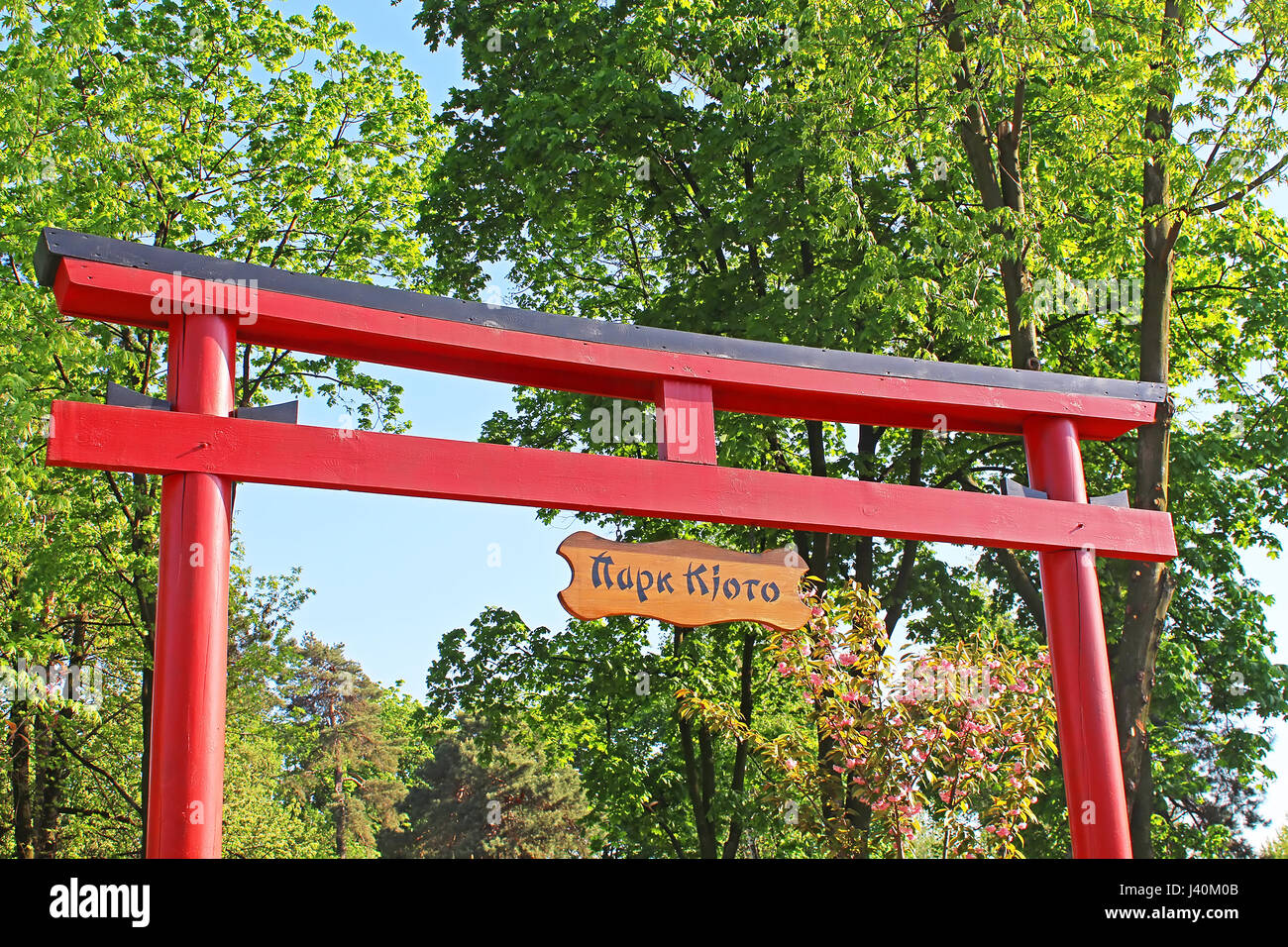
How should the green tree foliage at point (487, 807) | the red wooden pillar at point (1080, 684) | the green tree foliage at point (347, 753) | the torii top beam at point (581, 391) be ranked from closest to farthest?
1. the torii top beam at point (581, 391)
2. the red wooden pillar at point (1080, 684)
3. the green tree foliage at point (487, 807)
4. the green tree foliage at point (347, 753)

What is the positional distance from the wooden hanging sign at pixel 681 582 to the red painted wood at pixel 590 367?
986 mm

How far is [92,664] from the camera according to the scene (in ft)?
58.4

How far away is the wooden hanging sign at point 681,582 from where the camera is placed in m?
5.34

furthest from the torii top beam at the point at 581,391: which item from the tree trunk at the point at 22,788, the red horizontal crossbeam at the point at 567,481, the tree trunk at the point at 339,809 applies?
the tree trunk at the point at 339,809

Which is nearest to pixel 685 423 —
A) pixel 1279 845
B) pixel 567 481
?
pixel 567 481

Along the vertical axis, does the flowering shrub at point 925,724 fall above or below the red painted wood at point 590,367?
below

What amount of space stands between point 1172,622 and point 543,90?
10.1m

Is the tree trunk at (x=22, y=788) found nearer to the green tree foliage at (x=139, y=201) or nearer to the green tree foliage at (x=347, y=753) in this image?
the green tree foliage at (x=139, y=201)

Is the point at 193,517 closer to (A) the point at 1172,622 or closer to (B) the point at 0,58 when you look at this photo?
(B) the point at 0,58

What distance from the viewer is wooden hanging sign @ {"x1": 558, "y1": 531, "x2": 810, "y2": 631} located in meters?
5.34

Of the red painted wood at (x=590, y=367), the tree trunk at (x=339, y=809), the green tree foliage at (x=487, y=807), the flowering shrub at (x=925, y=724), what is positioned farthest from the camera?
the tree trunk at (x=339, y=809)

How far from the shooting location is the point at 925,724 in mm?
8359
